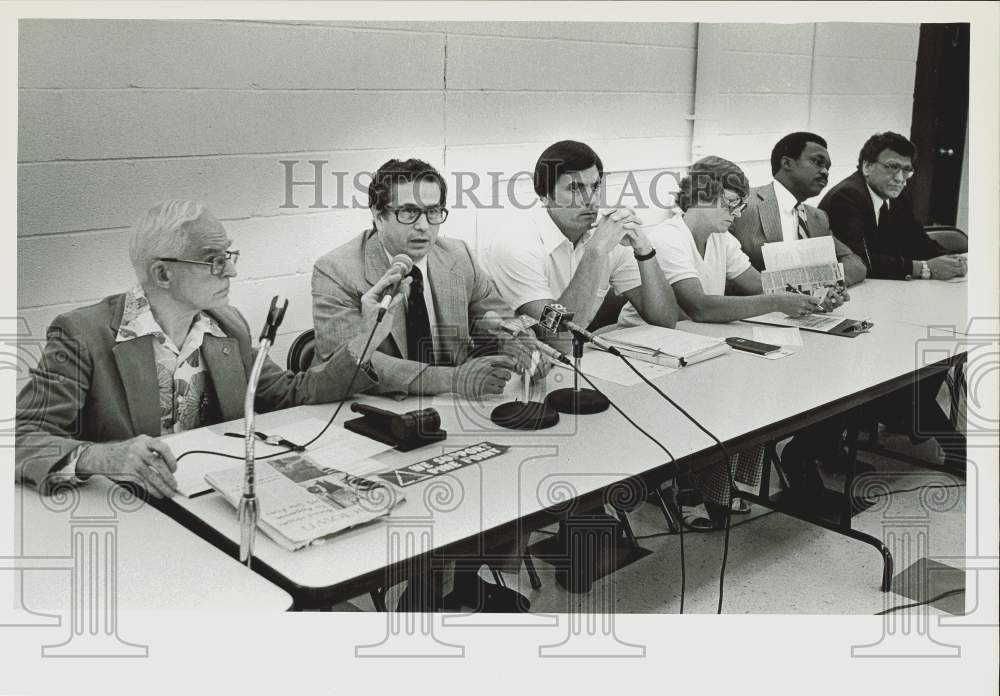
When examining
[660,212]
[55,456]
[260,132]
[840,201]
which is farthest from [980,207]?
[55,456]

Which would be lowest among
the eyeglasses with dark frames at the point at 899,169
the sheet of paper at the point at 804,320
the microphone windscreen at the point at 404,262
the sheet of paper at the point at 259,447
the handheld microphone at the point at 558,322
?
the sheet of paper at the point at 259,447

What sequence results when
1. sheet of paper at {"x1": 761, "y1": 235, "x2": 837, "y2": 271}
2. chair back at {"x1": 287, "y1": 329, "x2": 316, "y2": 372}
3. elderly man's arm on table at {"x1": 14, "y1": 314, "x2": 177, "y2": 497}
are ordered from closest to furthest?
elderly man's arm on table at {"x1": 14, "y1": 314, "x2": 177, "y2": 497}
chair back at {"x1": 287, "y1": 329, "x2": 316, "y2": 372}
sheet of paper at {"x1": 761, "y1": 235, "x2": 837, "y2": 271}

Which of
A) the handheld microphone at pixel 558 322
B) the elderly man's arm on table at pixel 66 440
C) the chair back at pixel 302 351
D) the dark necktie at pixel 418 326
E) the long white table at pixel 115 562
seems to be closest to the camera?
the long white table at pixel 115 562

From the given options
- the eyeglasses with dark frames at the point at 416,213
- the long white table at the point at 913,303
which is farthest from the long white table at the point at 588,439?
the eyeglasses with dark frames at the point at 416,213

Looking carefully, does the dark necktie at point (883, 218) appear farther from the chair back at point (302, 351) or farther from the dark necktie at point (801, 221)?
the chair back at point (302, 351)

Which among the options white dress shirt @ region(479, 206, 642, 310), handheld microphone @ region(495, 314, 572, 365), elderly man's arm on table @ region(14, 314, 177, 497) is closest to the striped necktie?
white dress shirt @ region(479, 206, 642, 310)

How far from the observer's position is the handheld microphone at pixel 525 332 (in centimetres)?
254

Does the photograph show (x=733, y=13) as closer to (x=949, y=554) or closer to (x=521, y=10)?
(x=521, y=10)

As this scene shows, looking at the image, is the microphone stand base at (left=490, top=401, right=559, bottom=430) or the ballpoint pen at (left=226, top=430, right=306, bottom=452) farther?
the microphone stand base at (left=490, top=401, right=559, bottom=430)

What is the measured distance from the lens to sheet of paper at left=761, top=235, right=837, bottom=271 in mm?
2920

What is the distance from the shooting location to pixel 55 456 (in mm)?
1997

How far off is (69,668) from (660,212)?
1.88 meters

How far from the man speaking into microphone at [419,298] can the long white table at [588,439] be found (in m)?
0.09

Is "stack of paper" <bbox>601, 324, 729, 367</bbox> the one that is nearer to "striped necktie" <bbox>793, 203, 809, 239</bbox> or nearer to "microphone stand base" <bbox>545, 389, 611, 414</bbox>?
"microphone stand base" <bbox>545, 389, 611, 414</bbox>
